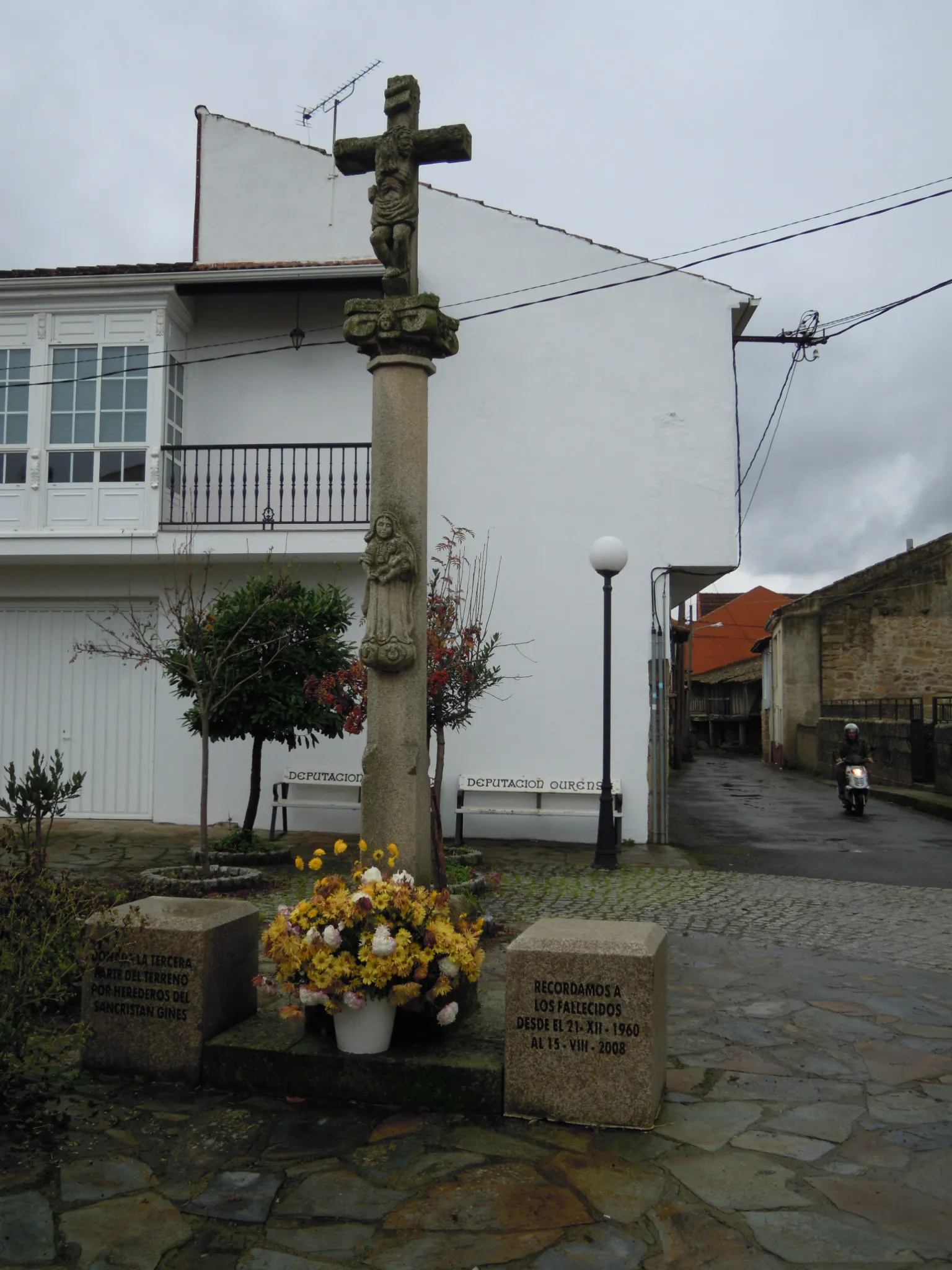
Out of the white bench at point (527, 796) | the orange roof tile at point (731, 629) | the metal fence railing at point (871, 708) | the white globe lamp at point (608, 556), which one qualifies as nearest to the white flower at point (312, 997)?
the white globe lamp at point (608, 556)

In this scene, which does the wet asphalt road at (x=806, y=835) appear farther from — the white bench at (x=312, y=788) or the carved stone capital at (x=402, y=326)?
the carved stone capital at (x=402, y=326)

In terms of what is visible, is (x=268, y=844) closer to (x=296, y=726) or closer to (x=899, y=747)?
(x=296, y=726)

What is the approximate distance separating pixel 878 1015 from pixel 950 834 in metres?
10.6

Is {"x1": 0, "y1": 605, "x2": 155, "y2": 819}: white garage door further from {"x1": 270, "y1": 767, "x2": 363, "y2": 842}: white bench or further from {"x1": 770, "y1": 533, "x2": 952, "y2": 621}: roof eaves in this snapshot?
{"x1": 770, "y1": 533, "x2": 952, "y2": 621}: roof eaves

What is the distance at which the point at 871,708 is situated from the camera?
2625 centimetres

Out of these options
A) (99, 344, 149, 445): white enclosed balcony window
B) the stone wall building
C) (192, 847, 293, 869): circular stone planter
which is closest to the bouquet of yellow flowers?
(192, 847, 293, 869): circular stone planter

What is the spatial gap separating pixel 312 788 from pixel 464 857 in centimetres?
333

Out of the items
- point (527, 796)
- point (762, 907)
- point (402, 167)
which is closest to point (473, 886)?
point (762, 907)

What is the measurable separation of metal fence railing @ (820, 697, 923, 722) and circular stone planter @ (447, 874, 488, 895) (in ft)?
51.6

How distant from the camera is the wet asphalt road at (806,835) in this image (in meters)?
11.9

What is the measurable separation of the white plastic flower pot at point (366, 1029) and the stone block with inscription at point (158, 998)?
63 centimetres

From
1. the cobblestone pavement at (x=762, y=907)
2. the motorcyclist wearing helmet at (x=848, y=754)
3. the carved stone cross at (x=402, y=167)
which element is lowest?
the cobblestone pavement at (x=762, y=907)

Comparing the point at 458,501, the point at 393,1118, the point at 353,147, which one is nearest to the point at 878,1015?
the point at 393,1118

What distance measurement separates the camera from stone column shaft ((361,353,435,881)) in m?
5.22
